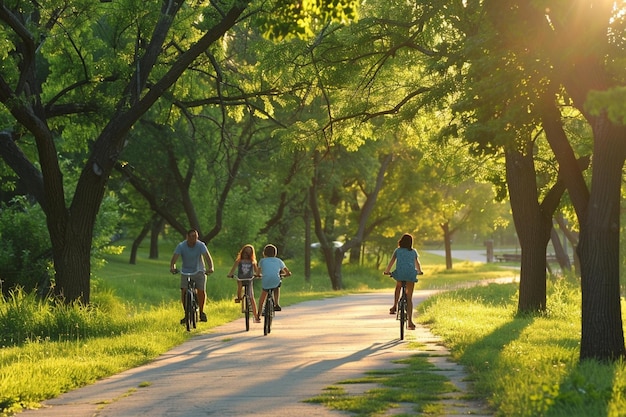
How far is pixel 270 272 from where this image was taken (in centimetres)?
1847

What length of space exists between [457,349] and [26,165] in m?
9.42

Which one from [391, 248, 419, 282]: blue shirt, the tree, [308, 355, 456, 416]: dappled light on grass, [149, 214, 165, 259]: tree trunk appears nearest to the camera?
[308, 355, 456, 416]: dappled light on grass

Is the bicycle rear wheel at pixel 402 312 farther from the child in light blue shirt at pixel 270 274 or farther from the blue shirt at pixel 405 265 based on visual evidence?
the child in light blue shirt at pixel 270 274

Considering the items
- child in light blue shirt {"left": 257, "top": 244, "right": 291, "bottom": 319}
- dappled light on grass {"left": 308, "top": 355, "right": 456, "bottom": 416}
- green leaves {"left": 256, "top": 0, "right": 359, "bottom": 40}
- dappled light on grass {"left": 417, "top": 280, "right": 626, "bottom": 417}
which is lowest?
dappled light on grass {"left": 308, "top": 355, "right": 456, "bottom": 416}

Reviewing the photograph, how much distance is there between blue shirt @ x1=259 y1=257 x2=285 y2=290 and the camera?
723 inches

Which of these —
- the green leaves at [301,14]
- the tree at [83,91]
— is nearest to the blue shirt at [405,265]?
the tree at [83,91]

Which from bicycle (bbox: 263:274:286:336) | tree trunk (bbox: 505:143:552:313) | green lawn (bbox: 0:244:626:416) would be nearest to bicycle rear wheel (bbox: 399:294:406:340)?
green lawn (bbox: 0:244:626:416)

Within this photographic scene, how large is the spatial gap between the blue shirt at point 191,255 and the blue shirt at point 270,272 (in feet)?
3.66

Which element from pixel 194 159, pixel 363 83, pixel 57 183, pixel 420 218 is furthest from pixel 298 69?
pixel 420 218

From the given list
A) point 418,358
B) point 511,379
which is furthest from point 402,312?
point 511,379

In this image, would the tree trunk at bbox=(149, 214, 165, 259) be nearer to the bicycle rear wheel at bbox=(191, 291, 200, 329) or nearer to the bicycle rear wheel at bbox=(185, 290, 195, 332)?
the bicycle rear wheel at bbox=(191, 291, 200, 329)

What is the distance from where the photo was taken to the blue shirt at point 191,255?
1844 cm

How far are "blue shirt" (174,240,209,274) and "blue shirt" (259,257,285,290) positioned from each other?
1.12 m

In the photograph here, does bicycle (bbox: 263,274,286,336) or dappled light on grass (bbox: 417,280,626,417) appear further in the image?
bicycle (bbox: 263,274,286,336)
